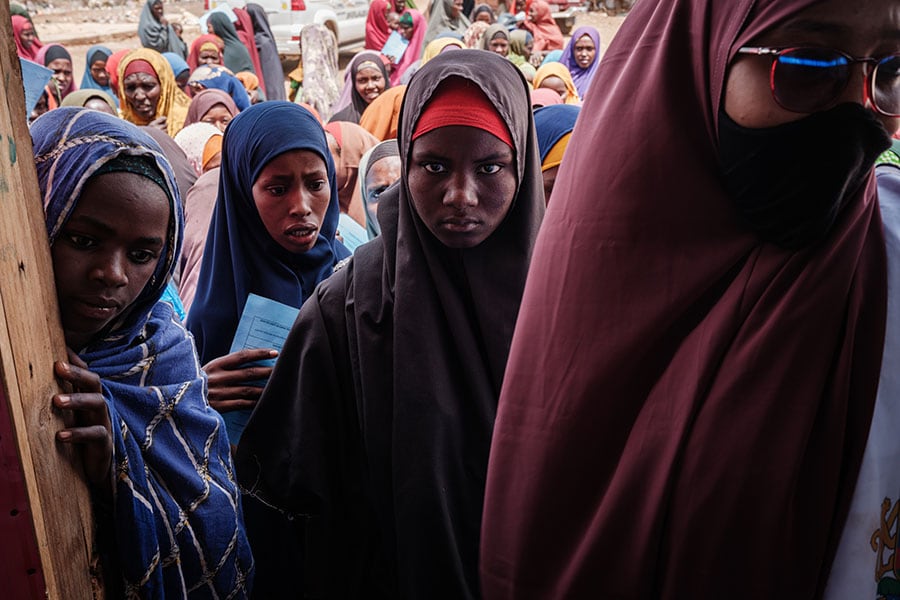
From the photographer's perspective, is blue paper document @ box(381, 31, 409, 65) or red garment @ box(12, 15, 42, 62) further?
blue paper document @ box(381, 31, 409, 65)

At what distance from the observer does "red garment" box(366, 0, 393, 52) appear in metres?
12.4

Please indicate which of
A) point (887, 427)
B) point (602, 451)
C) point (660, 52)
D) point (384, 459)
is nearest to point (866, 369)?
point (887, 427)

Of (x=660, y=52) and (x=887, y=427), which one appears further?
(x=660, y=52)

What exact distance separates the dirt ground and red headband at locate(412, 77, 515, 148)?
15053 mm

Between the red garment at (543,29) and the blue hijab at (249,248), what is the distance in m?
11.2

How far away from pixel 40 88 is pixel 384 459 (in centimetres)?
109

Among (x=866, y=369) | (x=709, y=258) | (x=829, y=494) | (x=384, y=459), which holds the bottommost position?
(x=384, y=459)

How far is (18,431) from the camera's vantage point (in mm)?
1010

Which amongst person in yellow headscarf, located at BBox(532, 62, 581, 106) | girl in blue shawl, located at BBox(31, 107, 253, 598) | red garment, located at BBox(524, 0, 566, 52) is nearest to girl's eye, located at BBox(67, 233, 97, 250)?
girl in blue shawl, located at BBox(31, 107, 253, 598)

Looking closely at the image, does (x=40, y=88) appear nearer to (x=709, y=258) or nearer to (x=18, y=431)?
(x=18, y=431)

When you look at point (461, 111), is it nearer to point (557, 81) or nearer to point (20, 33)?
point (557, 81)

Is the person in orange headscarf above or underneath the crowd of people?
above

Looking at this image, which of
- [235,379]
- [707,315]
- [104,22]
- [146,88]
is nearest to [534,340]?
[707,315]

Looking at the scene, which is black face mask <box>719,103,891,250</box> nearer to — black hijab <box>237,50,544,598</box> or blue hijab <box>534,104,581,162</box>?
black hijab <box>237,50,544,598</box>
